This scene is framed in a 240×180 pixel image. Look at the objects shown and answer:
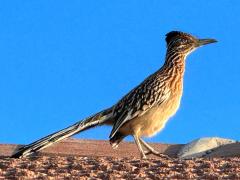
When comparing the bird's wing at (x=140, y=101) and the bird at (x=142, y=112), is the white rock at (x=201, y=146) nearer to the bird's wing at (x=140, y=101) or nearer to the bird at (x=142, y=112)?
the bird at (x=142, y=112)

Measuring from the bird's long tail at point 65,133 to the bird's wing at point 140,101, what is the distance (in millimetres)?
163

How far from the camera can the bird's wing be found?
8.90 metres

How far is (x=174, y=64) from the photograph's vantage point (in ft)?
31.2

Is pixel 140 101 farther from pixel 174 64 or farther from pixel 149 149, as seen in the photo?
pixel 174 64

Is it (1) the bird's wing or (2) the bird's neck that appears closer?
(1) the bird's wing

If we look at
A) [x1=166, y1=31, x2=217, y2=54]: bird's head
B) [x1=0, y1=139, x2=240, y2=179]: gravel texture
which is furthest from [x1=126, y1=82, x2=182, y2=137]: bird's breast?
[x1=0, y1=139, x2=240, y2=179]: gravel texture

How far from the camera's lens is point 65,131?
871 centimetres

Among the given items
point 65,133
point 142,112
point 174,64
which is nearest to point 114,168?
point 65,133

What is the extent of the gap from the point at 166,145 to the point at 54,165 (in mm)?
4997

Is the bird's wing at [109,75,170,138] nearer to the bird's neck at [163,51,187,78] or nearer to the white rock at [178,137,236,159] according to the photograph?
the bird's neck at [163,51,187,78]

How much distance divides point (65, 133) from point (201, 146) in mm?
3496

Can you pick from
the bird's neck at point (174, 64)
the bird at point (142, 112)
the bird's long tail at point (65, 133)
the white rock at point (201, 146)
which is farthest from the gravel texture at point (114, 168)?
the white rock at point (201, 146)

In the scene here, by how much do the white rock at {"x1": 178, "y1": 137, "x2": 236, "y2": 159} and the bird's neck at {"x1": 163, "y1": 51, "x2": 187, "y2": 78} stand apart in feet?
6.18

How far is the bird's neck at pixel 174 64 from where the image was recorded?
30.9 ft
